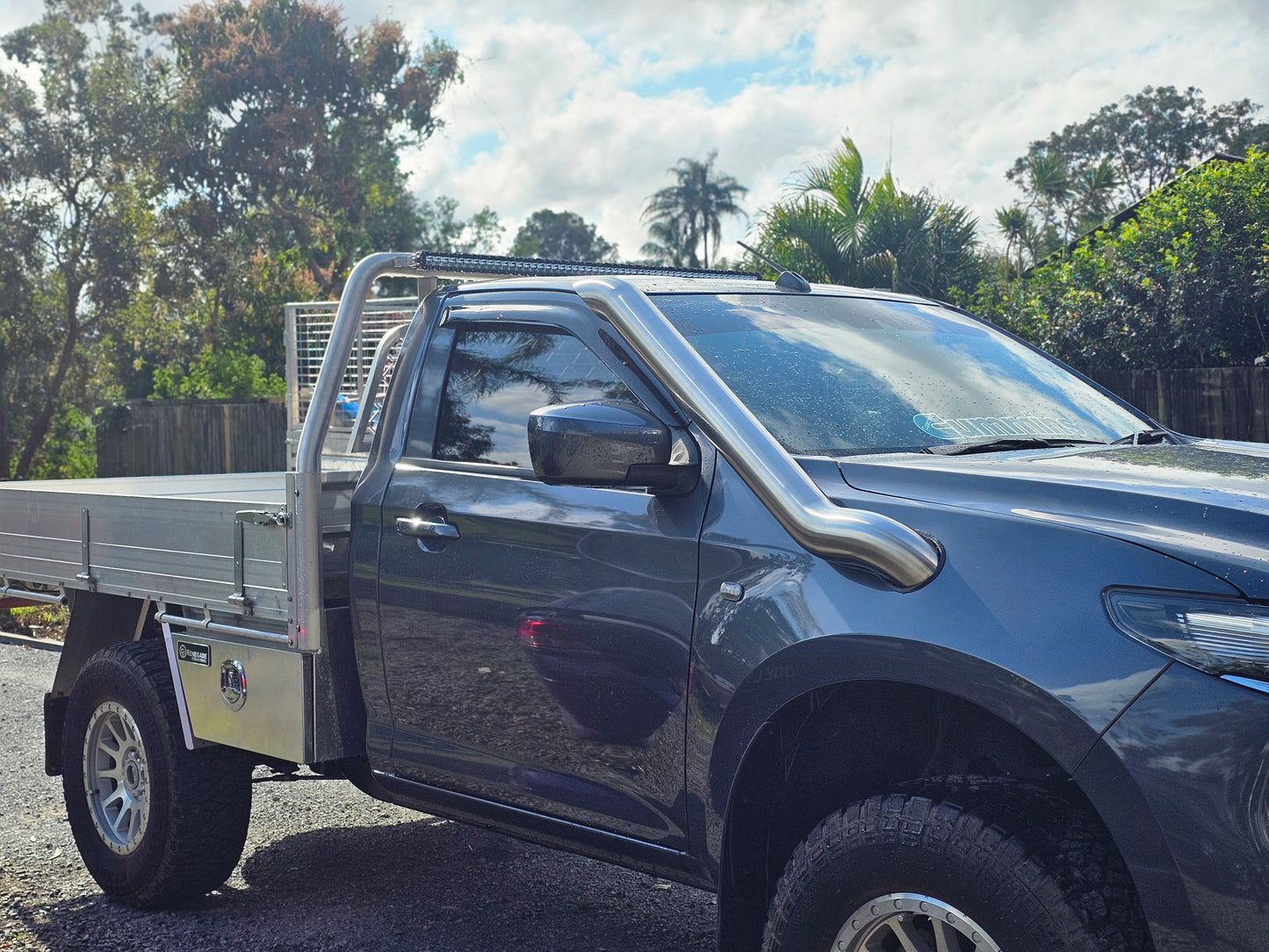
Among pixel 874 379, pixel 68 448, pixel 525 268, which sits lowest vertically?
pixel 874 379

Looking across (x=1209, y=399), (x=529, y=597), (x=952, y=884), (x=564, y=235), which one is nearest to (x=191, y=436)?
(x=1209, y=399)

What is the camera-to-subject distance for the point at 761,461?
305 cm

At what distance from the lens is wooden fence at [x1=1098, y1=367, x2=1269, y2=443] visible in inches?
402

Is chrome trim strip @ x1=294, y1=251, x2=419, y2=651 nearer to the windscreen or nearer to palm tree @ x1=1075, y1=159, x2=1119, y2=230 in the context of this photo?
the windscreen

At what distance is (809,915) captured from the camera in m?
2.78

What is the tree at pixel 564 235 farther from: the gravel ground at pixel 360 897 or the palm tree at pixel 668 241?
the gravel ground at pixel 360 897

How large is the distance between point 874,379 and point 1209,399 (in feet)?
25.8

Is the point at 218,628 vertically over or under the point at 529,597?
under

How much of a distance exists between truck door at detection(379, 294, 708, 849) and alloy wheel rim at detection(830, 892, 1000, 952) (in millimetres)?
590

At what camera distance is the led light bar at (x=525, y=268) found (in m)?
4.26

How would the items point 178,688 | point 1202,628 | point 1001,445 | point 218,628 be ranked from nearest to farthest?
point 1202,628, point 1001,445, point 218,628, point 178,688

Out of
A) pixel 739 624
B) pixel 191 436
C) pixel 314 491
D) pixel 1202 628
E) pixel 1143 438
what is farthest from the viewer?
pixel 191 436

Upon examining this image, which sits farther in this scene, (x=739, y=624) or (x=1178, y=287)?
(x=1178, y=287)

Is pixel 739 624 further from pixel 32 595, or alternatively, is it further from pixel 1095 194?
pixel 1095 194
